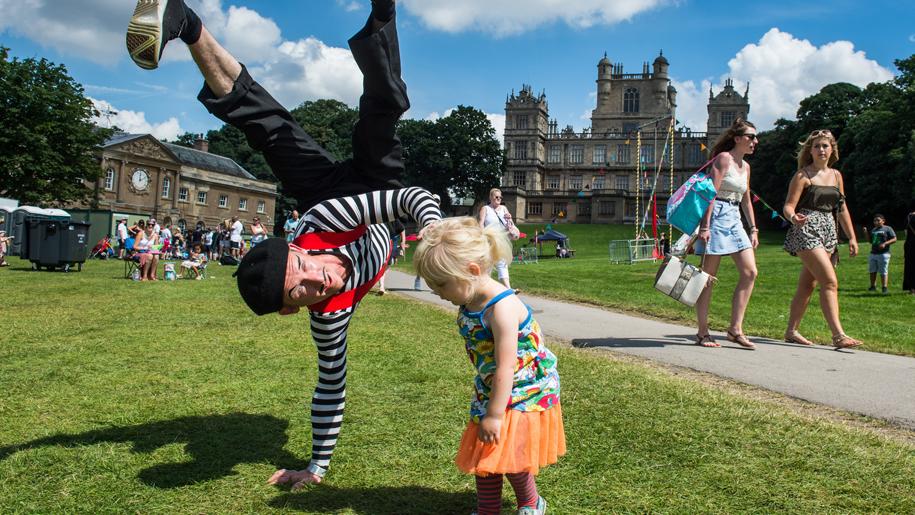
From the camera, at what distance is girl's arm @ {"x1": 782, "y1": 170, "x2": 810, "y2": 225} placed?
724 cm

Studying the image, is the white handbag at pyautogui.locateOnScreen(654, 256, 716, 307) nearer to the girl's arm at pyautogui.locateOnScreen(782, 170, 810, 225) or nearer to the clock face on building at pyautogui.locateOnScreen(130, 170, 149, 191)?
the girl's arm at pyautogui.locateOnScreen(782, 170, 810, 225)

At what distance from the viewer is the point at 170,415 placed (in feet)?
14.5

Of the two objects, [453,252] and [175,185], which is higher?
[175,185]

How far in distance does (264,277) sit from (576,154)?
11044cm

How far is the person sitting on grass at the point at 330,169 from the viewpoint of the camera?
315cm

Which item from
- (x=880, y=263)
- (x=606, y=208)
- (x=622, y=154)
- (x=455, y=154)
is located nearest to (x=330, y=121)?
(x=455, y=154)

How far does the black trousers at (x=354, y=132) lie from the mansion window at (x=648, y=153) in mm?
108897

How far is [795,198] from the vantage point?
289 inches

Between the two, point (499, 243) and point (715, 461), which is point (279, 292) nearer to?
point (499, 243)

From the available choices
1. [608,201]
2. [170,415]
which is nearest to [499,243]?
[170,415]

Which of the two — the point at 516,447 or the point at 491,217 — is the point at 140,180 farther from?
the point at 516,447

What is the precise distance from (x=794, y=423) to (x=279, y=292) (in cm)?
314

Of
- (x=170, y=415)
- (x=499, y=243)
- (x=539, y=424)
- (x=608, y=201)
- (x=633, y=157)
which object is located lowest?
(x=170, y=415)

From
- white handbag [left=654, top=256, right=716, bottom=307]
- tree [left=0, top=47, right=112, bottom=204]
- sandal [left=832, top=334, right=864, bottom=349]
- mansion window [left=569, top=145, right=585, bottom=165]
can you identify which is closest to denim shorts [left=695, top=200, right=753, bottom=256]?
white handbag [left=654, top=256, right=716, bottom=307]
